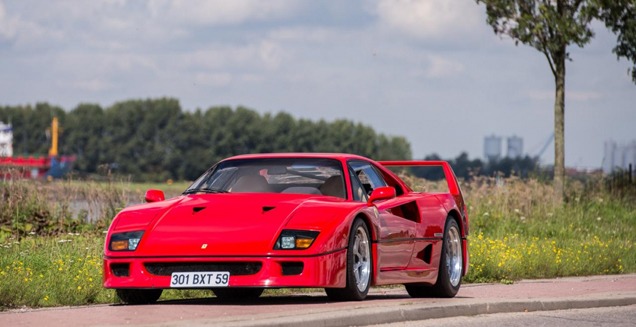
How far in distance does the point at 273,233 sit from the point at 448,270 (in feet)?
10.6

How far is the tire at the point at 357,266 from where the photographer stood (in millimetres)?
10906

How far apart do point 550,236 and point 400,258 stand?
41.4ft

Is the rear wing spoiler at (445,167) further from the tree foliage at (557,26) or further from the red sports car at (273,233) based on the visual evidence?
the tree foliage at (557,26)

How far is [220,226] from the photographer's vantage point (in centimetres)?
1067

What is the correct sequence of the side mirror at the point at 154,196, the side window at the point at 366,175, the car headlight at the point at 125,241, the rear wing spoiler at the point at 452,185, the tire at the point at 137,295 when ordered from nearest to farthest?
the car headlight at the point at 125,241 < the tire at the point at 137,295 < the side mirror at the point at 154,196 < the side window at the point at 366,175 < the rear wing spoiler at the point at 452,185

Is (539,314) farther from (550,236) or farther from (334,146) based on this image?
(334,146)

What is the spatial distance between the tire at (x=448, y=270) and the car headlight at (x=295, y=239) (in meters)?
2.81

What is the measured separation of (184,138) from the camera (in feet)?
539

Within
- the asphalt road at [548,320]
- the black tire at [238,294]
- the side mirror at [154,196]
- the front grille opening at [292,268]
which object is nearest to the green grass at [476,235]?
the black tire at [238,294]

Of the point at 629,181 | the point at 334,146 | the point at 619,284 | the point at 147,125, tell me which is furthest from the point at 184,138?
the point at 619,284

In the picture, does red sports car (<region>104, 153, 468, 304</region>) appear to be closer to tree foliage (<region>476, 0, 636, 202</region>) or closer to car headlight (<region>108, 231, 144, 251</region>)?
car headlight (<region>108, 231, 144, 251</region>)

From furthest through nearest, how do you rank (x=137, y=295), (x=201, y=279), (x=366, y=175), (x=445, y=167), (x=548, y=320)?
(x=445, y=167)
(x=366, y=175)
(x=548, y=320)
(x=137, y=295)
(x=201, y=279)

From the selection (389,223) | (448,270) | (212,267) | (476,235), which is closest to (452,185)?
(448,270)

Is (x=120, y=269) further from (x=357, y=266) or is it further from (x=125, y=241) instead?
(x=357, y=266)
